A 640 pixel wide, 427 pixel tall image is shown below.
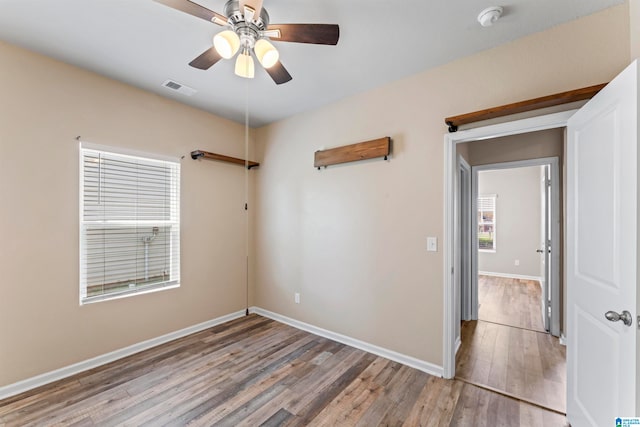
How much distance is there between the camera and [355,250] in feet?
9.70

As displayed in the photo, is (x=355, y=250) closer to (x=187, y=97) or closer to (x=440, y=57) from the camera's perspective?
(x=440, y=57)

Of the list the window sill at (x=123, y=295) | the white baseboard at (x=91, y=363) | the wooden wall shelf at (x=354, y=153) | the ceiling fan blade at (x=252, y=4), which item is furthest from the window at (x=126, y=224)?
the ceiling fan blade at (x=252, y=4)

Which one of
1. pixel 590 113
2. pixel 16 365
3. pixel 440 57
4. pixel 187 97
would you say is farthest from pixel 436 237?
pixel 16 365

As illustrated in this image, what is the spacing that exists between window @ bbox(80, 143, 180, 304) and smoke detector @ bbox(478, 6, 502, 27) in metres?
3.11

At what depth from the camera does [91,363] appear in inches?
97.2

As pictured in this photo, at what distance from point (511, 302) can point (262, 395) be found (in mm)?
4362

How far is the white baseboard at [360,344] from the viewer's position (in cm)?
243

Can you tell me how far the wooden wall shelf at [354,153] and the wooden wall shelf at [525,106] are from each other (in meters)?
0.59

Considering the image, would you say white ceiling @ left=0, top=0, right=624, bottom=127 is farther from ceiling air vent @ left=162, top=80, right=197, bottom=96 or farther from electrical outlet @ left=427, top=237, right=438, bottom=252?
electrical outlet @ left=427, top=237, right=438, bottom=252

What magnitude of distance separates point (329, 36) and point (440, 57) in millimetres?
1228

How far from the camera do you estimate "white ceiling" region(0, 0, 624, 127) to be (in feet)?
5.68

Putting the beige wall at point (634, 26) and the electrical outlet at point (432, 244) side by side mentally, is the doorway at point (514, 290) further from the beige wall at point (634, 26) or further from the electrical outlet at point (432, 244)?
the beige wall at point (634, 26)

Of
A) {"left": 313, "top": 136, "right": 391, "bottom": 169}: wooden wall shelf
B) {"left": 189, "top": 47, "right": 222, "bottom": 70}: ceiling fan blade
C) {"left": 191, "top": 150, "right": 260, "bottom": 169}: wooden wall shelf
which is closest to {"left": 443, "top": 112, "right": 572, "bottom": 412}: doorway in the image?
{"left": 313, "top": 136, "right": 391, "bottom": 169}: wooden wall shelf

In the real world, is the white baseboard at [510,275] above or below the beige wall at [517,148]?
below
